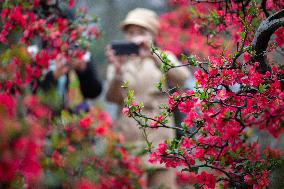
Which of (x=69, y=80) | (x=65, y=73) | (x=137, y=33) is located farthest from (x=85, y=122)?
(x=137, y=33)

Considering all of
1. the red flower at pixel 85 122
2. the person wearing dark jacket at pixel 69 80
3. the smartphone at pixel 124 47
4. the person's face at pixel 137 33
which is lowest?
the red flower at pixel 85 122

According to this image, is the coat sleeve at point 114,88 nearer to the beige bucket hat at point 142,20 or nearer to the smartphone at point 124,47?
the smartphone at point 124,47

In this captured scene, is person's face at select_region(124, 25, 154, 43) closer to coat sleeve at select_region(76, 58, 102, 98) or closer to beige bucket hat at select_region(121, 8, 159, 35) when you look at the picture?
beige bucket hat at select_region(121, 8, 159, 35)

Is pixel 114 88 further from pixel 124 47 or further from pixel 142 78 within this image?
pixel 124 47

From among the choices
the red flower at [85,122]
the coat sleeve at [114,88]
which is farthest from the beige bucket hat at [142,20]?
the red flower at [85,122]

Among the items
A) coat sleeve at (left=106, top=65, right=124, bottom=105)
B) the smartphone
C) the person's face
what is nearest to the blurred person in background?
coat sleeve at (left=106, top=65, right=124, bottom=105)

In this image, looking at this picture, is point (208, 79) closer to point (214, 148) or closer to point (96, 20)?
point (214, 148)

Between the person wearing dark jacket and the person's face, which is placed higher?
the person's face

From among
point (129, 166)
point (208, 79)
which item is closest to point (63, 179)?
point (129, 166)

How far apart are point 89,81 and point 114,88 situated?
236 mm

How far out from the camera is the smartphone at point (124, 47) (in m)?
3.94

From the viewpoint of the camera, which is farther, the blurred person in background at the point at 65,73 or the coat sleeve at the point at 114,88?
the coat sleeve at the point at 114,88

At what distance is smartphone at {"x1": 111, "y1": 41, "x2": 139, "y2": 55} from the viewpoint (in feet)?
12.9

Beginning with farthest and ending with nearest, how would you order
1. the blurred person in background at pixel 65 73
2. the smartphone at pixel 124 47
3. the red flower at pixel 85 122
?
the smartphone at pixel 124 47 < the red flower at pixel 85 122 < the blurred person in background at pixel 65 73
